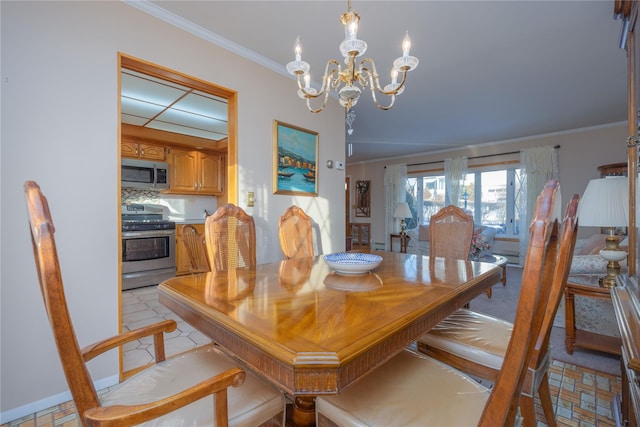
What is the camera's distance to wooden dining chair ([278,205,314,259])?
2.21m

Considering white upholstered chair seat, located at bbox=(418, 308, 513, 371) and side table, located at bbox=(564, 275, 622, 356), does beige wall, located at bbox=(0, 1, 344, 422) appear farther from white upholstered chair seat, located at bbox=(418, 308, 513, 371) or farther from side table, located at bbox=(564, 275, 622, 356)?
side table, located at bbox=(564, 275, 622, 356)

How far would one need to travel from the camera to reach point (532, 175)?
5.34m

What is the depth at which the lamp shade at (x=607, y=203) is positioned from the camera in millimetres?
1805

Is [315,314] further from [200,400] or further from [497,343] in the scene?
[497,343]

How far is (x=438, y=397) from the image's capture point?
0.89 meters

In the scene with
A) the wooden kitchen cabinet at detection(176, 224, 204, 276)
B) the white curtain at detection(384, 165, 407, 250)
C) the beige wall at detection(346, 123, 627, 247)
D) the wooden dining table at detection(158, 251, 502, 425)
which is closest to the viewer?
the wooden dining table at detection(158, 251, 502, 425)

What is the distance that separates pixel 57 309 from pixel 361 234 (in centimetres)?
753

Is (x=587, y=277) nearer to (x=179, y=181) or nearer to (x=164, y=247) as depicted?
(x=164, y=247)

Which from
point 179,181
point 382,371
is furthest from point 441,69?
point 179,181

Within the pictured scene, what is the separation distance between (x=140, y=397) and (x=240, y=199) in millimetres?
1741

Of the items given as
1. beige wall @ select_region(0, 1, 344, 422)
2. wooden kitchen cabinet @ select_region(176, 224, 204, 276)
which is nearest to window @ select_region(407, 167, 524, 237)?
wooden kitchen cabinet @ select_region(176, 224, 204, 276)

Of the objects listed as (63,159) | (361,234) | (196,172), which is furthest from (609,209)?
(361,234)

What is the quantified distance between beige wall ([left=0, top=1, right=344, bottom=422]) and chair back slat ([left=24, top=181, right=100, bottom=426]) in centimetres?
126

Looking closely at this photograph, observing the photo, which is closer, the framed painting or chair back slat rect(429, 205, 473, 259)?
chair back slat rect(429, 205, 473, 259)
